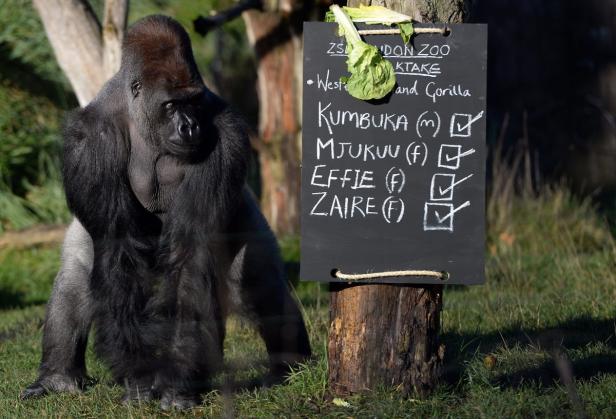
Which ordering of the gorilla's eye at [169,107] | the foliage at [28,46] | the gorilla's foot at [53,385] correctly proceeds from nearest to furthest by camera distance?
the gorilla's eye at [169,107]
the gorilla's foot at [53,385]
the foliage at [28,46]

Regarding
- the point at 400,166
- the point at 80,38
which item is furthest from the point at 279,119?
the point at 400,166

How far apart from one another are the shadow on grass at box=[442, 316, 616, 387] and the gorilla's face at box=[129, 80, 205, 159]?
1452 millimetres

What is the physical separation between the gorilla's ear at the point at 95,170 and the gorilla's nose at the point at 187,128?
31 centimetres

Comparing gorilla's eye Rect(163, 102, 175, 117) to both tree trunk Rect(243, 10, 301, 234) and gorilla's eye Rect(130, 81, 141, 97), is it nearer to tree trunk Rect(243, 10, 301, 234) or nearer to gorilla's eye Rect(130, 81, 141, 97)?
gorilla's eye Rect(130, 81, 141, 97)

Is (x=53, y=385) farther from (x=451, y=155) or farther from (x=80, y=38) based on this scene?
(x=80, y=38)

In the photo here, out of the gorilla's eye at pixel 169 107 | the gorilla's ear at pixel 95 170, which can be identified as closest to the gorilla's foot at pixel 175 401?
the gorilla's ear at pixel 95 170

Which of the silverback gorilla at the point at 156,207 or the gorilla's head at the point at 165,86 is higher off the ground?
the gorilla's head at the point at 165,86

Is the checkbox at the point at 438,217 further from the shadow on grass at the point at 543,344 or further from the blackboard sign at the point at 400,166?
the shadow on grass at the point at 543,344

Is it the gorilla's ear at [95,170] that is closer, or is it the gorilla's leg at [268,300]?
the gorilla's ear at [95,170]

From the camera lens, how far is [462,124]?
3656mm

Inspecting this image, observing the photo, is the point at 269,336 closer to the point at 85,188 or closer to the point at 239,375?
the point at 239,375

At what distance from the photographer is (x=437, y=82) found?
3.63 meters

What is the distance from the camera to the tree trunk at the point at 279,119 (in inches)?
324

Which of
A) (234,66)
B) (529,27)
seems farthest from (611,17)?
(234,66)
